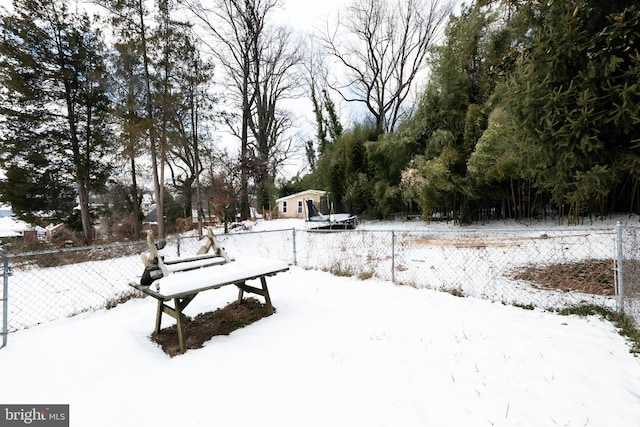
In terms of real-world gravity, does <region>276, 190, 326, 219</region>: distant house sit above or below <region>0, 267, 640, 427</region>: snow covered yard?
above

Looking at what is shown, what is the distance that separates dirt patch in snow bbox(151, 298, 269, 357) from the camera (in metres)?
2.21

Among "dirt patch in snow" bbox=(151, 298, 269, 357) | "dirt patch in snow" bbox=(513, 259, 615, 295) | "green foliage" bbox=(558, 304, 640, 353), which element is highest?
"dirt patch in snow" bbox=(151, 298, 269, 357)

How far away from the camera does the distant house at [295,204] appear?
17641mm

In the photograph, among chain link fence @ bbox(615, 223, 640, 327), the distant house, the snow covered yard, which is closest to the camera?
the snow covered yard

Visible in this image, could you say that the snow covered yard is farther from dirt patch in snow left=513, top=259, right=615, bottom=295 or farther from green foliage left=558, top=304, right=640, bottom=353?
dirt patch in snow left=513, top=259, right=615, bottom=295

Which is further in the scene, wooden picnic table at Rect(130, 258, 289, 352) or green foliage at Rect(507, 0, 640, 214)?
green foliage at Rect(507, 0, 640, 214)

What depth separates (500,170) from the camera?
640 centimetres

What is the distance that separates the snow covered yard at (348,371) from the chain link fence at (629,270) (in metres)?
0.23

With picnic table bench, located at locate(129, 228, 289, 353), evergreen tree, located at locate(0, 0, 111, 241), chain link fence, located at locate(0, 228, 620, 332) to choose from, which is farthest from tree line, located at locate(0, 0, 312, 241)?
picnic table bench, located at locate(129, 228, 289, 353)

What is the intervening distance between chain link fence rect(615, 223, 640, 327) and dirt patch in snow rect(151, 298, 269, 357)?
126 inches

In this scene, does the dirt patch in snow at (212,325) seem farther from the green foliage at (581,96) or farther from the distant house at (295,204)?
the distant house at (295,204)

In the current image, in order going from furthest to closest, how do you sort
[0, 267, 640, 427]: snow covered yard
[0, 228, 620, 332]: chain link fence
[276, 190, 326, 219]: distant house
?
[276, 190, 326, 219]: distant house
[0, 228, 620, 332]: chain link fence
[0, 267, 640, 427]: snow covered yard

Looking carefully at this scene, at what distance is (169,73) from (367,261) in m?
7.68

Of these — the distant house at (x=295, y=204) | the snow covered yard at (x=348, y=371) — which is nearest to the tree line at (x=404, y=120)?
the snow covered yard at (x=348, y=371)
